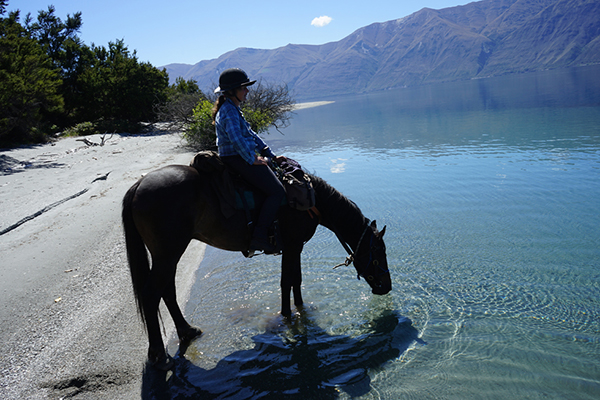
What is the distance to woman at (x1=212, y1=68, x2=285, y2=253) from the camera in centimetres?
427

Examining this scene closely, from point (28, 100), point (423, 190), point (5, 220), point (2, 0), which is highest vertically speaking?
point (2, 0)

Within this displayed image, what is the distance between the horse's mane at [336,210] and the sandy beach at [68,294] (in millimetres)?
2550

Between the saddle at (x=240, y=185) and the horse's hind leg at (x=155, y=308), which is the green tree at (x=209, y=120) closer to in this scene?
the saddle at (x=240, y=185)

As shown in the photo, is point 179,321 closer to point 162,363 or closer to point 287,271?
point 162,363

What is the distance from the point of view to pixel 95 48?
37.5 m

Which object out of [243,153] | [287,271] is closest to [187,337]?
[287,271]

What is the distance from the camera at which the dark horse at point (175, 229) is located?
387cm

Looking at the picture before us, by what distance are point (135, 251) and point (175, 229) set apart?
1.70 feet

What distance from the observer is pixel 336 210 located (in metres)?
4.99

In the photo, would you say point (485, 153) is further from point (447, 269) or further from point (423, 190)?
point (447, 269)

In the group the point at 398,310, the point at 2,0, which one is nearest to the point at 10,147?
the point at 2,0

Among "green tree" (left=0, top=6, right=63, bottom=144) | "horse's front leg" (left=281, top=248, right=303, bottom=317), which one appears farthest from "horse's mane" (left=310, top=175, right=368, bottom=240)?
"green tree" (left=0, top=6, right=63, bottom=144)

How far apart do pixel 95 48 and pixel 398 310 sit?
1668 inches

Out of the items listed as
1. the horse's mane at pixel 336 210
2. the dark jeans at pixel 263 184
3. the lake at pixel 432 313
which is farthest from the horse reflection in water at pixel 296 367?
the dark jeans at pixel 263 184
